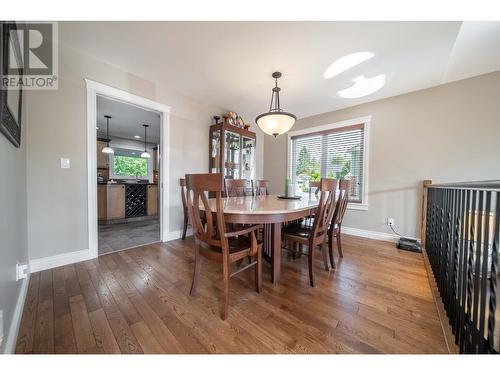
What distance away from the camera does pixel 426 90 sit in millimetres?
2689

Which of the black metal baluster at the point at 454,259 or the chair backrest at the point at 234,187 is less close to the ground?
the chair backrest at the point at 234,187

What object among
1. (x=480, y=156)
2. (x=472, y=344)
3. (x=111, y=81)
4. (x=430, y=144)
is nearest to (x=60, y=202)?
(x=111, y=81)

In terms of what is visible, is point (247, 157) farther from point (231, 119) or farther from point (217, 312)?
point (217, 312)

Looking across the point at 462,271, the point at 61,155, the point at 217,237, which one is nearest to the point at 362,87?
the point at 462,271

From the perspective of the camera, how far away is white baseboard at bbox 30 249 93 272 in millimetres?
1842

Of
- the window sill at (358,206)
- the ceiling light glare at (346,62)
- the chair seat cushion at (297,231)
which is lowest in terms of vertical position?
the chair seat cushion at (297,231)

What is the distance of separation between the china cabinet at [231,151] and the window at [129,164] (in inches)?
169

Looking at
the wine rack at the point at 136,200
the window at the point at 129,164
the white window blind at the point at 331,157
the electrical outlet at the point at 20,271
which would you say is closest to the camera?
the electrical outlet at the point at 20,271

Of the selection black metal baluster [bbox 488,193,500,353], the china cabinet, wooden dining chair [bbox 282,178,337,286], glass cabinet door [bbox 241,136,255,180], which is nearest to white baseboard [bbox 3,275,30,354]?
wooden dining chair [bbox 282,178,337,286]

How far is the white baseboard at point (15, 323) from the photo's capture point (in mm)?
963

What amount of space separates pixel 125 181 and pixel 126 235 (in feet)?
7.66

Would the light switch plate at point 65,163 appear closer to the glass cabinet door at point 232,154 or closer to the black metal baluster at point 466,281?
the glass cabinet door at point 232,154

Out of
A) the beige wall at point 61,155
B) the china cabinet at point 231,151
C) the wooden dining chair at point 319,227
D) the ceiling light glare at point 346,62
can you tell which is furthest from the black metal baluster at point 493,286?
the beige wall at point 61,155
